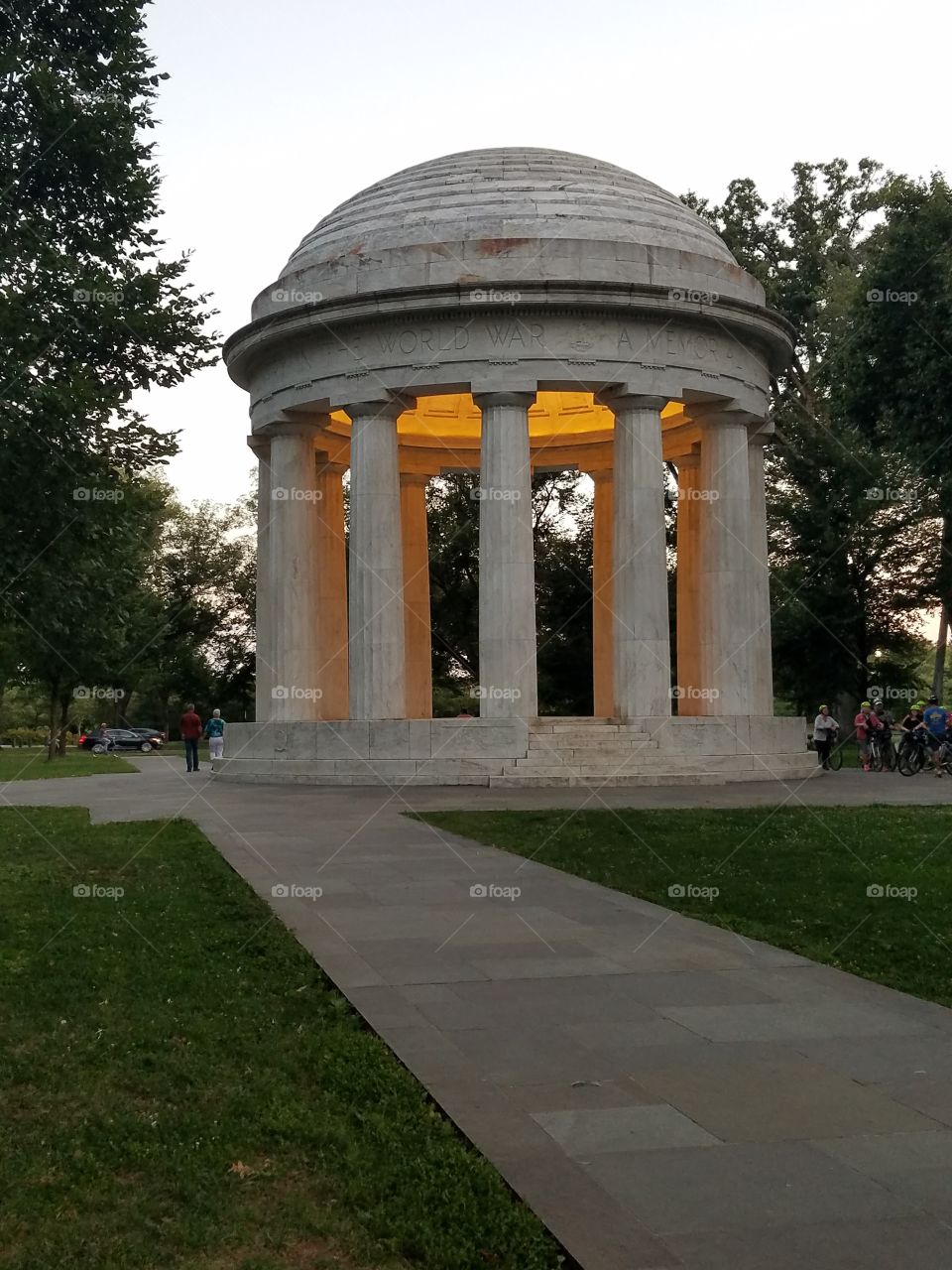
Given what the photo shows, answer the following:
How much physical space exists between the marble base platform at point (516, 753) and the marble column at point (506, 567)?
126cm

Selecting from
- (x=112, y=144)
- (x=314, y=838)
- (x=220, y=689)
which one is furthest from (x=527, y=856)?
(x=220, y=689)

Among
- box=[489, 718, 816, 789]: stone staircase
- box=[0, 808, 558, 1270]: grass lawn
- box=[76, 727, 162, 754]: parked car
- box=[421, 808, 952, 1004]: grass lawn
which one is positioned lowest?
box=[76, 727, 162, 754]: parked car

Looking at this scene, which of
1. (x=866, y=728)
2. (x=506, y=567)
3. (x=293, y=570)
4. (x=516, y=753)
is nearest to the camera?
(x=516, y=753)

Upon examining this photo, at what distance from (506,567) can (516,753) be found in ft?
19.0

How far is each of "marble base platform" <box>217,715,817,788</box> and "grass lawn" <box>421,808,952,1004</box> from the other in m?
8.80

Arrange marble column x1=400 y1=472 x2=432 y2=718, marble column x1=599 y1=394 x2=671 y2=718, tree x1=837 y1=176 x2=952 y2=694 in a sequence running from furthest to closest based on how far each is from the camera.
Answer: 1. marble column x1=400 y1=472 x2=432 y2=718
2. marble column x1=599 y1=394 x2=671 y2=718
3. tree x1=837 y1=176 x2=952 y2=694

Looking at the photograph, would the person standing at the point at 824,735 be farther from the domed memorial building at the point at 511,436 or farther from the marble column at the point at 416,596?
the marble column at the point at 416,596

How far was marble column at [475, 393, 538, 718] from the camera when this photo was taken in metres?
38.8

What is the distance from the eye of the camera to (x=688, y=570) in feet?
158

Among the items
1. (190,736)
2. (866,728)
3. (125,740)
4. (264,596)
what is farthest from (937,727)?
(125,740)

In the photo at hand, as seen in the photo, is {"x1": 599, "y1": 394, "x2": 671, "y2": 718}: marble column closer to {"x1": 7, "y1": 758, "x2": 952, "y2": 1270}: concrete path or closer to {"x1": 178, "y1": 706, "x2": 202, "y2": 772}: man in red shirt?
→ {"x1": 178, "y1": 706, "x2": 202, "y2": 772}: man in red shirt

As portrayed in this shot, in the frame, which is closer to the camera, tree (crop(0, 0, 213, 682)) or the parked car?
tree (crop(0, 0, 213, 682))

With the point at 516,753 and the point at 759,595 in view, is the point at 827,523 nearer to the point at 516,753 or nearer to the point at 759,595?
the point at 759,595

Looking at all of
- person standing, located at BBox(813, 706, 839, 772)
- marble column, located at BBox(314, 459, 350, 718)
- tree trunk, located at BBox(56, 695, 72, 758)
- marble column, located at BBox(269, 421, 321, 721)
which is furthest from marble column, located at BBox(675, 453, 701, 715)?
tree trunk, located at BBox(56, 695, 72, 758)
